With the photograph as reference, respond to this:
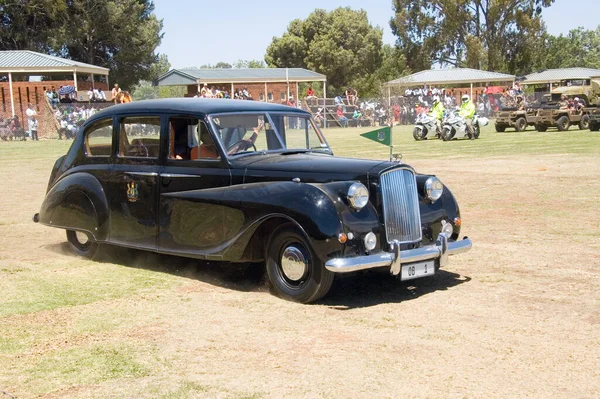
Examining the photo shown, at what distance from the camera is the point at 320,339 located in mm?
5562

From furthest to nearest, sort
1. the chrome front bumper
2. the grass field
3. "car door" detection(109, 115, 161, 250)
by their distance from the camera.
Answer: "car door" detection(109, 115, 161, 250), the chrome front bumper, the grass field

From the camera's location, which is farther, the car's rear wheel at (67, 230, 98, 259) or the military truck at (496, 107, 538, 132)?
the military truck at (496, 107, 538, 132)

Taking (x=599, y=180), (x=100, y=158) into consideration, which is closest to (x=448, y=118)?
(x=599, y=180)

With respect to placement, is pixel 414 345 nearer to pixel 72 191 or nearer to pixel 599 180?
pixel 72 191

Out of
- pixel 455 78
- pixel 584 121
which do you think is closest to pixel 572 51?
pixel 455 78

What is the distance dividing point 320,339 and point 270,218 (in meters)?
1.51

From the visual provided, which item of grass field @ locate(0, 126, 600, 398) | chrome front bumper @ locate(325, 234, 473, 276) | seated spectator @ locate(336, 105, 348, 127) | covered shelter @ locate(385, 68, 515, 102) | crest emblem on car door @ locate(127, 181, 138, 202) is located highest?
covered shelter @ locate(385, 68, 515, 102)

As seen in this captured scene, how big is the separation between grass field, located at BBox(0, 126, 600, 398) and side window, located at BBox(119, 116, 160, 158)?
4.00 feet

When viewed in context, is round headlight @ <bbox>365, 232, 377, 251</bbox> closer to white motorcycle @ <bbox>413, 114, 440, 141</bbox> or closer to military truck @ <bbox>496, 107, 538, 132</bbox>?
white motorcycle @ <bbox>413, 114, 440, 141</bbox>

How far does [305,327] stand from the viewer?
587 centimetres

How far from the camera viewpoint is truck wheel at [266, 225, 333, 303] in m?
6.41

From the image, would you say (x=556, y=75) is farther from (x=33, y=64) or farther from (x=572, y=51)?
(x=33, y=64)

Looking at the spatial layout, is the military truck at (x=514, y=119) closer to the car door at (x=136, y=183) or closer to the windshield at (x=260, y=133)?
the windshield at (x=260, y=133)

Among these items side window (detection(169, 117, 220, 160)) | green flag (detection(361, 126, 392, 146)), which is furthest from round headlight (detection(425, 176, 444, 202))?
side window (detection(169, 117, 220, 160))
